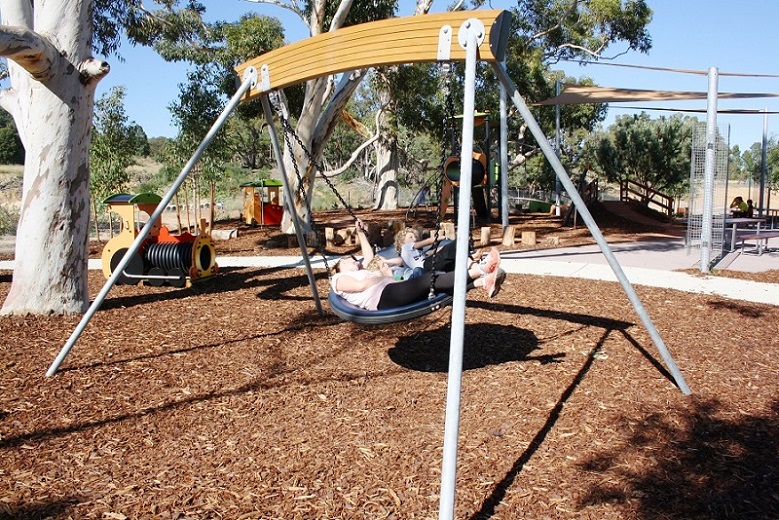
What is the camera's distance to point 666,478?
3.04 meters

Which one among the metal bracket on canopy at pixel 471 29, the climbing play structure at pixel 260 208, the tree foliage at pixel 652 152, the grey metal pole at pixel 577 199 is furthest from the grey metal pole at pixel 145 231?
the tree foliage at pixel 652 152

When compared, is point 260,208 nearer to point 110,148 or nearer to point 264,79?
point 110,148

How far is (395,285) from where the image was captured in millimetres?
4223

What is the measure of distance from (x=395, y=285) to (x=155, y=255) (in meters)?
4.62

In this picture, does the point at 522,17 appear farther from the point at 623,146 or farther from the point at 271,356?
the point at 271,356

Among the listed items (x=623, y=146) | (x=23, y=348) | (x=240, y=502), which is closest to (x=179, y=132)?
(x=23, y=348)

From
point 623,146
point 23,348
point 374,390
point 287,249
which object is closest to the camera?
point 374,390

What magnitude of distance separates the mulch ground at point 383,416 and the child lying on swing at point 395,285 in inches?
24.3

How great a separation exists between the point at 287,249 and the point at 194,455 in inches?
342

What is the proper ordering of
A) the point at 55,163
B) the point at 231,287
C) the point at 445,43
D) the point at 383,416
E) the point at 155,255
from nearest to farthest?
the point at 445,43, the point at 383,416, the point at 55,163, the point at 155,255, the point at 231,287

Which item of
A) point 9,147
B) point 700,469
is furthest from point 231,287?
point 9,147

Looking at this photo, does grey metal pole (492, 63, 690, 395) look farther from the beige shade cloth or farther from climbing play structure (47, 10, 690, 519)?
the beige shade cloth

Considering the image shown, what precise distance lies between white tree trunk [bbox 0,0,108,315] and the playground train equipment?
1.78m

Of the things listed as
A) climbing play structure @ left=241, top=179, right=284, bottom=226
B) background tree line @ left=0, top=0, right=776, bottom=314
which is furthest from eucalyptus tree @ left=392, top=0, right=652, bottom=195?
climbing play structure @ left=241, top=179, right=284, bottom=226
